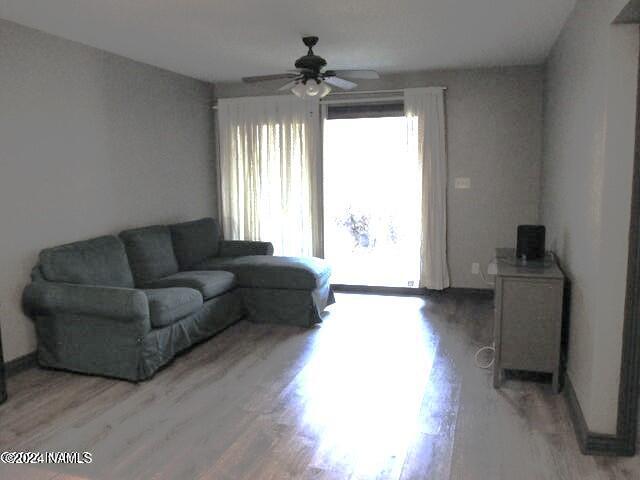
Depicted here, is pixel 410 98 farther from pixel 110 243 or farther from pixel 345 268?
pixel 110 243

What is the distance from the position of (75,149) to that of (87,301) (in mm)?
1381

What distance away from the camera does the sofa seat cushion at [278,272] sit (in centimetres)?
482

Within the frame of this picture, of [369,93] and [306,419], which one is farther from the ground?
[369,93]

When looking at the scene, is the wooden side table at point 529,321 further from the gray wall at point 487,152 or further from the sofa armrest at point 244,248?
the sofa armrest at point 244,248

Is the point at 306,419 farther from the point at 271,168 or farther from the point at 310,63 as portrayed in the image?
the point at 271,168

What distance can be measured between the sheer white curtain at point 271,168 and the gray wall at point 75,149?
23.8 inches

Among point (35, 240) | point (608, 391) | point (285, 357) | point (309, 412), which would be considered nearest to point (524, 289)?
point (608, 391)

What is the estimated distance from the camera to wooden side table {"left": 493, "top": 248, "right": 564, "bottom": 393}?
329 centimetres

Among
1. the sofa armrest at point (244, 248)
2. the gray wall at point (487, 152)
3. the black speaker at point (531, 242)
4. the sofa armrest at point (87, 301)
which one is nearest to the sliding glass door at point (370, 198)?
the gray wall at point (487, 152)

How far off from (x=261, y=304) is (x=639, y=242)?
3293 millimetres

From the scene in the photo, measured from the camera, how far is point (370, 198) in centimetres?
613

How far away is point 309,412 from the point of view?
123 inches

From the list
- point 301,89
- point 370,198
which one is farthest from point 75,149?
point 370,198

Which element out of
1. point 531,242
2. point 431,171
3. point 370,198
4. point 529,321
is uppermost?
point 431,171
